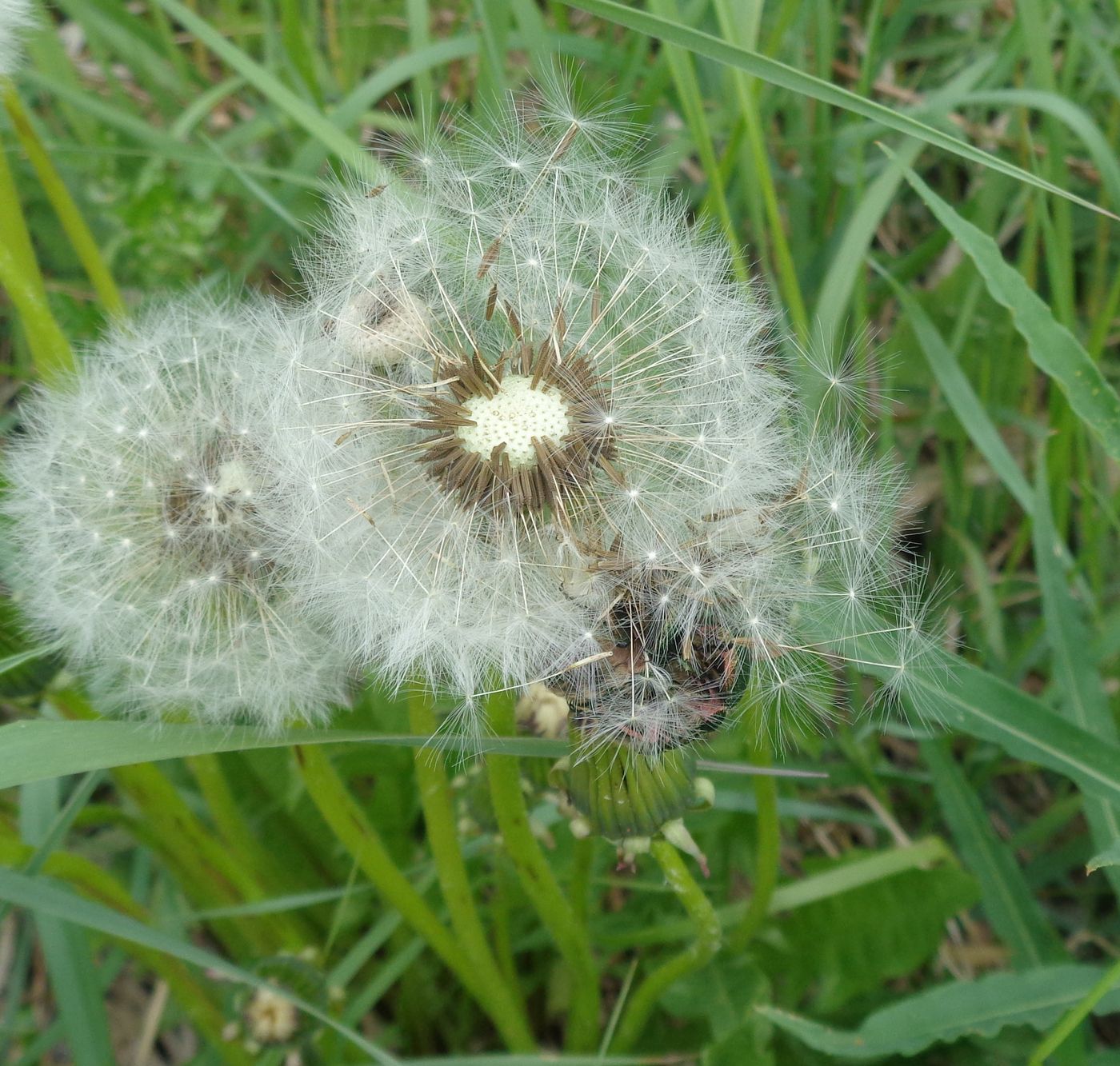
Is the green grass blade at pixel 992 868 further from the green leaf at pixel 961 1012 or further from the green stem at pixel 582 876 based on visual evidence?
the green stem at pixel 582 876

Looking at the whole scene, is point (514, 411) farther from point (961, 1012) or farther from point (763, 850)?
point (961, 1012)

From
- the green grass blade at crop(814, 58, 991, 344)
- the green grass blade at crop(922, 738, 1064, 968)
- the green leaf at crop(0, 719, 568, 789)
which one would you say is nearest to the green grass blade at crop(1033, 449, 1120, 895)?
the green grass blade at crop(922, 738, 1064, 968)

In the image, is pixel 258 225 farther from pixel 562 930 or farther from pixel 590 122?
pixel 562 930

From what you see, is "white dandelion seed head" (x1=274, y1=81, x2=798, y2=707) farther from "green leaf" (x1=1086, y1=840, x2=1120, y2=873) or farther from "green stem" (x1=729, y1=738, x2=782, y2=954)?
"green leaf" (x1=1086, y1=840, x2=1120, y2=873)

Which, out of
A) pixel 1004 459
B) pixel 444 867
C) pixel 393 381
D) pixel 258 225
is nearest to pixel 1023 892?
pixel 1004 459

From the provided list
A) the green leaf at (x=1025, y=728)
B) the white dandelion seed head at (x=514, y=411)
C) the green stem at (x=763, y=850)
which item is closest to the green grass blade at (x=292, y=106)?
the white dandelion seed head at (x=514, y=411)

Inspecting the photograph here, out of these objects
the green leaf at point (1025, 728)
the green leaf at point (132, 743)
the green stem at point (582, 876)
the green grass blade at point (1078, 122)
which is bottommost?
the green stem at point (582, 876)

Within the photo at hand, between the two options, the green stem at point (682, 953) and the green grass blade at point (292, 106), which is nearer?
the green stem at point (682, 953)

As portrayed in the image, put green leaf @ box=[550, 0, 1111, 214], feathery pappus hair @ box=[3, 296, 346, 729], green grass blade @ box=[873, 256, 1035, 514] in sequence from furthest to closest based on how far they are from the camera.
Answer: green grass blade @ box=[873, 256, 1035, 514] → feathery pappus hair @ box=[3, 296, 346, 729] → green leaf @ box=[550, 0, 1111, 214]
